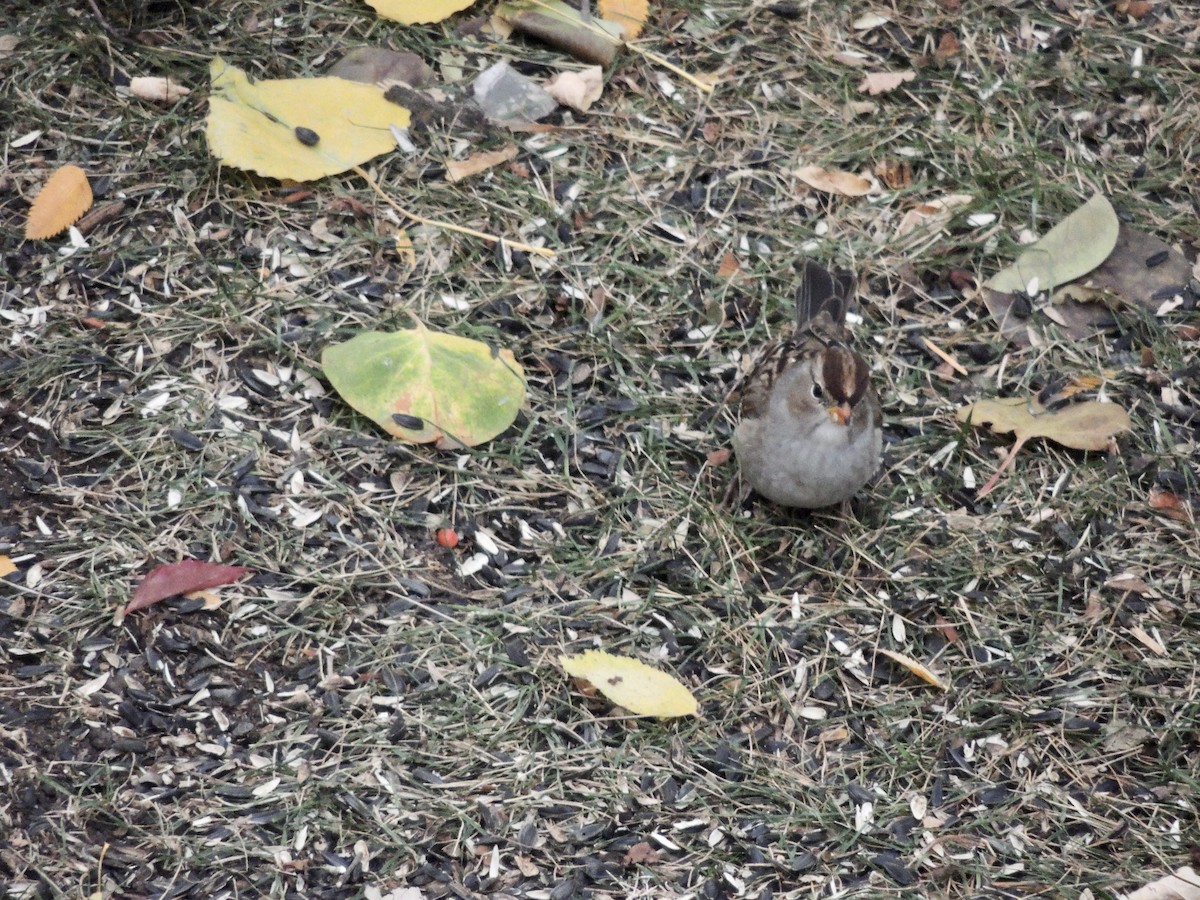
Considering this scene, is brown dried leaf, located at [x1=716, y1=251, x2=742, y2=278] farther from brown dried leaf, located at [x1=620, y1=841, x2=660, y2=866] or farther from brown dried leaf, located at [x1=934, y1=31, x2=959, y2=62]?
brown dried leaf, located at [x1=620, y1=841, x2=660, y2=866]

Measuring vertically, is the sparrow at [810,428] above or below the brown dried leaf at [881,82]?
below

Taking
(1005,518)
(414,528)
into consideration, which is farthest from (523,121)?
(1005,518)

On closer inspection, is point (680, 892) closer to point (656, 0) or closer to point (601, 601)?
point (601, 601)

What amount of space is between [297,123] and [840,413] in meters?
1.91

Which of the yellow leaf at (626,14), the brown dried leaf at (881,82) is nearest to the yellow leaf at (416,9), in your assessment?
the yellow leaf at (626,14)

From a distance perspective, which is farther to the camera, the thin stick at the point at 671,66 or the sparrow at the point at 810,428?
the thin stick at the point at 671,66

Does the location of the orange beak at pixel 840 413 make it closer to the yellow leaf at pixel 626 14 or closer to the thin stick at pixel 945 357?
the thin stick at pixel 945 357

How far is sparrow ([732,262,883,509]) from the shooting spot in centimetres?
375

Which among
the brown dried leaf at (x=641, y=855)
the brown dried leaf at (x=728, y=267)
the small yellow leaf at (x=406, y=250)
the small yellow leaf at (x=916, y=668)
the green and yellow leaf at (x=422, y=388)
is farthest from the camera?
the brown dried leaf at (x=728, y=267)

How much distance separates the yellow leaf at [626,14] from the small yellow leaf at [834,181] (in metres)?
0.78

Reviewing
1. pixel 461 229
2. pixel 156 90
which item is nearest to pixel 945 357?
pixel 461 229

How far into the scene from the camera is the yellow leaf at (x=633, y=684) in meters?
3.47

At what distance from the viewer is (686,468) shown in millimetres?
4066

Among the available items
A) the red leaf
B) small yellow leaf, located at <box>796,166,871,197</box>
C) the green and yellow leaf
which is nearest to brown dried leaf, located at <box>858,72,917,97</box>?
small yellow leaf, located at <box>796,166,871,197</box>
